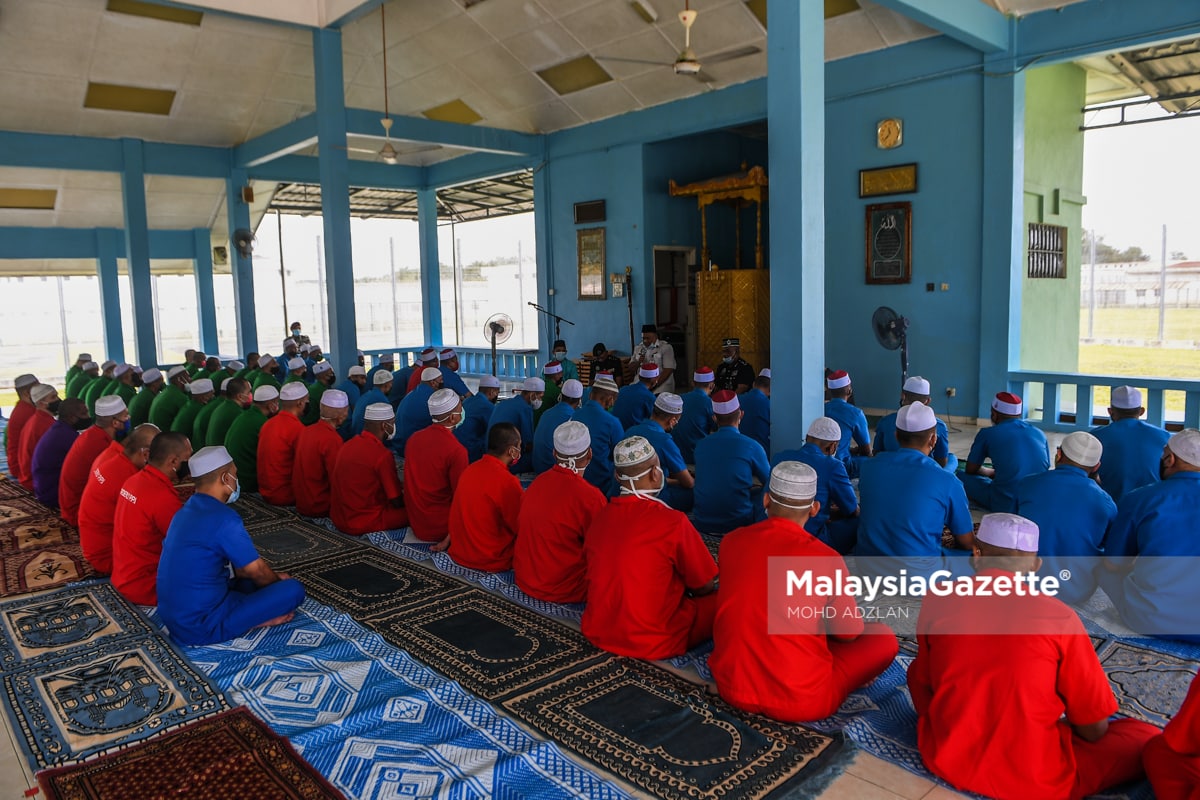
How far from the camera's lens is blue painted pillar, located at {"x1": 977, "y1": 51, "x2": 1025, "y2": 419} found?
812 cm

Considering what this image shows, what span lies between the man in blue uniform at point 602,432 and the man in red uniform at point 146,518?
98.0 inches

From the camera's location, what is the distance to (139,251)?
1159cm

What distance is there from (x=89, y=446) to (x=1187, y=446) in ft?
20.5

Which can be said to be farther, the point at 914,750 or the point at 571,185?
the point at 571,185

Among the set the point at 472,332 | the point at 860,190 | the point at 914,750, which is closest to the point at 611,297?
the point at 860,190

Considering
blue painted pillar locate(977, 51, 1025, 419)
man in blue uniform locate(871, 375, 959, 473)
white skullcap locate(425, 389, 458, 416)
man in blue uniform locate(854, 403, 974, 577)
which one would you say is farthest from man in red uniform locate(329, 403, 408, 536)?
blue painted pillar locate(977, 51, 1025, 419)

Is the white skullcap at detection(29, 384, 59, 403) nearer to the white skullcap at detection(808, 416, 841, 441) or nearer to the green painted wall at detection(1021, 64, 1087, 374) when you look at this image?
the white skullcap at detection(808, 416, 841, 441)

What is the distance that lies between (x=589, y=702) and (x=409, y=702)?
0.68m

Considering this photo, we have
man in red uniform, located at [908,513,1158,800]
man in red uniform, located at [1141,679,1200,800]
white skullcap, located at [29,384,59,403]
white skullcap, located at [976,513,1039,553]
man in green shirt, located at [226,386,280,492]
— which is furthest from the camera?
white skullcap, located at [29,384,59,403]

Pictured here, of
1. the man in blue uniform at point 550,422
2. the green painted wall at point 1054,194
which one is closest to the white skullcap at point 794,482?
the man in blue uniform at point 550,422

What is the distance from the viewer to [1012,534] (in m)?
2.41

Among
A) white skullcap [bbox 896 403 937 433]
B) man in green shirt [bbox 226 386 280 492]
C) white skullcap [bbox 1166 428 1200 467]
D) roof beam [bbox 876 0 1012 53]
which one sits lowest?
man in green shirt [bbox 226 386 280 492]

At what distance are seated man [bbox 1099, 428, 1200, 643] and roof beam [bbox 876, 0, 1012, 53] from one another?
423 cm

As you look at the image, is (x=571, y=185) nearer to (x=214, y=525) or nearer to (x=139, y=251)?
(x=139, y=251)
